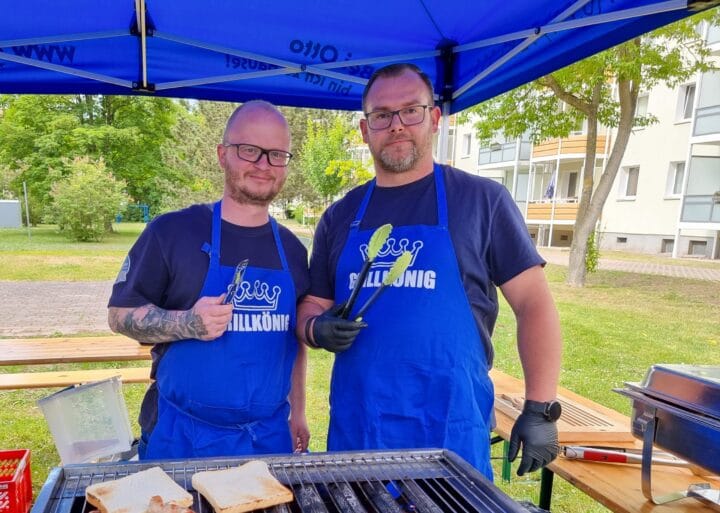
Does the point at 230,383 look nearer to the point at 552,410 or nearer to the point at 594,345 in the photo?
the point at 552,410

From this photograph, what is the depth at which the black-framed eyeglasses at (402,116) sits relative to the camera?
1.68 m

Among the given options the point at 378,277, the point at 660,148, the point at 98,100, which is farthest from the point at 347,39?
the point at 98,100

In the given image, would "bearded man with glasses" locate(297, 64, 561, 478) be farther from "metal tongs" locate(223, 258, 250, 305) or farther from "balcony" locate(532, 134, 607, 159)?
"balcony" locate(532, 134, 607, 159)

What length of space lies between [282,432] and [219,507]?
2.36 ft

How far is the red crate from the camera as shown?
2.11m

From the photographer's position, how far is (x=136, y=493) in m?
0.99

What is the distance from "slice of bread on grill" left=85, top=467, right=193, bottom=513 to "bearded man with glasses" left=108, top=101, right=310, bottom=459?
52 cm

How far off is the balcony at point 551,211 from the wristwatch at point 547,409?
18376 mm

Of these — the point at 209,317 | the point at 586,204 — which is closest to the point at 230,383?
the point at 209,317

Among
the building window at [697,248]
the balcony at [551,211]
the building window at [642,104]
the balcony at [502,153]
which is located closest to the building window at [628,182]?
the balcony at [551,211]

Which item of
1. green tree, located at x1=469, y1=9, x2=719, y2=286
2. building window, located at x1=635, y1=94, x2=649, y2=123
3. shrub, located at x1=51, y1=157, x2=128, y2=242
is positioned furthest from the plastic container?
building window, located at x1=635, y1=94, x2=649, y2=123

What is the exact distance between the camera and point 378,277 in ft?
5.34

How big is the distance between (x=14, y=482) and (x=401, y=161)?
2084 mm

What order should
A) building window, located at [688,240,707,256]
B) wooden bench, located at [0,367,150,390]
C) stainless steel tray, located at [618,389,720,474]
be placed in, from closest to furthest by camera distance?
stainless steel tray, located at [618,389,720,474]
wooden bench, located at [0,367,150,390]
building window, located at [688,240,707,256]
